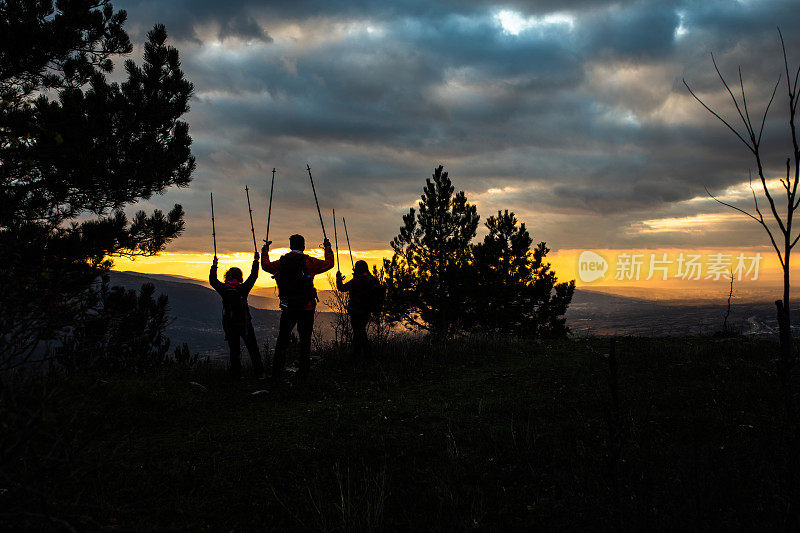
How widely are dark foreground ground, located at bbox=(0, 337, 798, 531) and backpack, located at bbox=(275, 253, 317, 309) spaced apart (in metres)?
1.48

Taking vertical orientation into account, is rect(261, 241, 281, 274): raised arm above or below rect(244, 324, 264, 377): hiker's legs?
above

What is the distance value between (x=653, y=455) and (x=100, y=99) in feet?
38.1

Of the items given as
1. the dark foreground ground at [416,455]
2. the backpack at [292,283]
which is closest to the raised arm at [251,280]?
the backpack at [292,283]

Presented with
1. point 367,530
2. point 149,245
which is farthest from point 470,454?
point 149,245

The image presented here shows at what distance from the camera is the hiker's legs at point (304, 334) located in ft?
25.9

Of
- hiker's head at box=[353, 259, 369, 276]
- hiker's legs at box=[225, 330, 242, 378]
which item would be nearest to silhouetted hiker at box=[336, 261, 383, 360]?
hiker's head at box=[353, 259, 369, 276]

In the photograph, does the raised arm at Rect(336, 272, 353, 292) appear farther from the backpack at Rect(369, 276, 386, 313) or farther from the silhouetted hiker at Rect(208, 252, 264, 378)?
the silhouetted hiker at Rect(208, 252, 264, 378)

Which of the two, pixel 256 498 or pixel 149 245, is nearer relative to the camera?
pixel 256 498

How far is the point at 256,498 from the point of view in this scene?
3607 millimetres

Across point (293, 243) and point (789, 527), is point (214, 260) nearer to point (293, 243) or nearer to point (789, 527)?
point (293, 243)

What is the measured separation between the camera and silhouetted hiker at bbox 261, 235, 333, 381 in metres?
7.73

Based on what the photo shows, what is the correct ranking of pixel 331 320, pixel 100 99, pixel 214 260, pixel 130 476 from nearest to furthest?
pixel 130 476, pixel 214 260, pixel 100 99, pixel 331 320

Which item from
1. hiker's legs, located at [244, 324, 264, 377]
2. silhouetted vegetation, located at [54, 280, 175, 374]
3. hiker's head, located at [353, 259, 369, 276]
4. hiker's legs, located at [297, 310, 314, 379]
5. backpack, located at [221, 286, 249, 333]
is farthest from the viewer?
hiker's head, located at [353, 259, 369, 276]

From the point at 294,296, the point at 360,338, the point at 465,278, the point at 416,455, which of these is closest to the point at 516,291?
the point at 465,278
